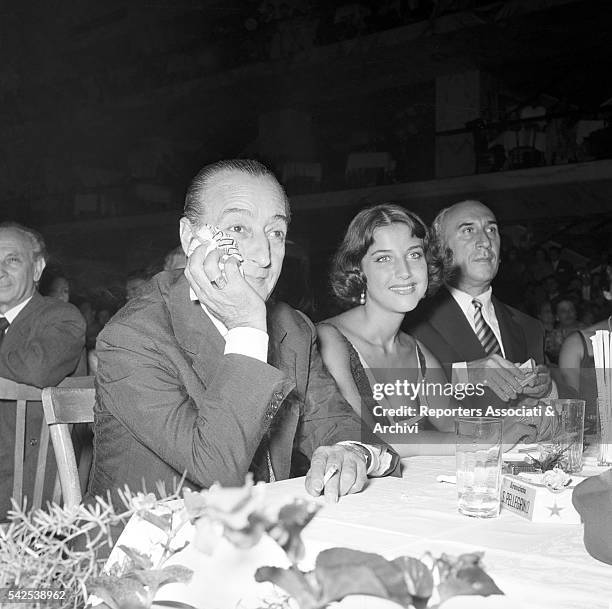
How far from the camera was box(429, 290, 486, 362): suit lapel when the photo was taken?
321 centimetres

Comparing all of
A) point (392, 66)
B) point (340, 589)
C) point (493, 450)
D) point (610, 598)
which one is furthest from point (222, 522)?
point (392, 66)

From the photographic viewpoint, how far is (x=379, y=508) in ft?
4.19

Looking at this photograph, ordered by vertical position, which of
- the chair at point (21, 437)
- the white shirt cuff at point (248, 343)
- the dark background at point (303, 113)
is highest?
the dark background at point (303, 113)

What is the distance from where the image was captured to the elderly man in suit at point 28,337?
2938 millimetres

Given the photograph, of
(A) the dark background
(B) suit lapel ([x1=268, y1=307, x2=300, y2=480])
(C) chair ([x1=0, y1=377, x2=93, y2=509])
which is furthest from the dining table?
(A) the dark background

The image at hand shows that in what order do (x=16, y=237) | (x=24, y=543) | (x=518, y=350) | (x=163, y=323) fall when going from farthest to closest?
(x=16, y=237) < (x=518, y=350) < (x=163, y=323) < (x=24, y=543)

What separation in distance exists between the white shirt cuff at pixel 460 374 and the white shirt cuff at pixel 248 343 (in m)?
1.60

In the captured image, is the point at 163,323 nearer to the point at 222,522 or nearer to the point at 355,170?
the point at 222,522

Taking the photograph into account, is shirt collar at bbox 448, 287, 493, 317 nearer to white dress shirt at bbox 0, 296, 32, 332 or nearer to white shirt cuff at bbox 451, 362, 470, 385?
white shirt cuff at bbox 451, 362, 470, 385

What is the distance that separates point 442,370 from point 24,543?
8.65ft

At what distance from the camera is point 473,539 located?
3.56 ft

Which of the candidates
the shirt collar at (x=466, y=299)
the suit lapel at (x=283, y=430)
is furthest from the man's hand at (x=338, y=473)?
the shirt collar at (x=466, y=299)

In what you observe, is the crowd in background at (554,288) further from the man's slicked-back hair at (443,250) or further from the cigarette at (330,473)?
the cigarette at (330,473)

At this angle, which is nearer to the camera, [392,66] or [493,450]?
[493,450]
